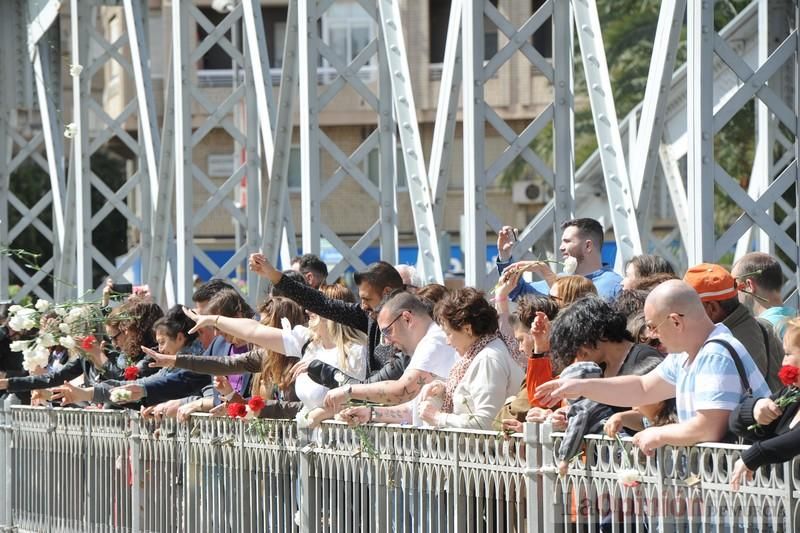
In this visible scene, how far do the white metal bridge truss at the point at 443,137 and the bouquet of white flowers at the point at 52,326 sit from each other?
0.87m

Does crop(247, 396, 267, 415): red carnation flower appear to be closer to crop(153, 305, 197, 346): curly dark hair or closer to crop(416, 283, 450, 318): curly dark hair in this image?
crop(416, 283, 450, 318): curly dark hair

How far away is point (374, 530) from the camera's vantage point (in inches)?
333

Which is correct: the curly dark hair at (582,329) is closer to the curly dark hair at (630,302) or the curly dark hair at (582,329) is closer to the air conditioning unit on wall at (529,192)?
the curly dark hair at (630,302)

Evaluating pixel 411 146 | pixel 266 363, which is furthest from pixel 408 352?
pixel 411 146

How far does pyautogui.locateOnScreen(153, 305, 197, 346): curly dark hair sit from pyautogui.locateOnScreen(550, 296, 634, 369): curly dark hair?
14.2 feet

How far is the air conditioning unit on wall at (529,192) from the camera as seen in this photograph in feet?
161

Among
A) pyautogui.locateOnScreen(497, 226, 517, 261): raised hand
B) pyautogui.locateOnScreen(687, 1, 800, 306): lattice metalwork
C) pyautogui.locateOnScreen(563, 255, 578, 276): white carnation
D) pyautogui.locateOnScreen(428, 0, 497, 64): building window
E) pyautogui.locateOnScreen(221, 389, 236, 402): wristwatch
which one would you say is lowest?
pyautogui.locateOnScreen(221, 389, 236, 402): wristwatch

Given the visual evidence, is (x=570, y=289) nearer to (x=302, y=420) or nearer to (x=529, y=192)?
(x=302, y=420)

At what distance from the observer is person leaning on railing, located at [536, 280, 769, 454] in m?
6.25

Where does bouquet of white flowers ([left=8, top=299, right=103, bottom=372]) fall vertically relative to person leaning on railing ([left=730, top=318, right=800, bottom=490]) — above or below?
above

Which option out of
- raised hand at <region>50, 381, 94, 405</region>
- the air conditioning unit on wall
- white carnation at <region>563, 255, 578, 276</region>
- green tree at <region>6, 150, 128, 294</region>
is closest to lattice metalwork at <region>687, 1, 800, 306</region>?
white carnation at <region>563, 255, 578, 276</region>

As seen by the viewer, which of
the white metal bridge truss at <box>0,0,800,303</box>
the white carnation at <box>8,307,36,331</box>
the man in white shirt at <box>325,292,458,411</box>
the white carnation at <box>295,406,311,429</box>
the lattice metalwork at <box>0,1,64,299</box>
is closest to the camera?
the man in white shirt at <box>325,292,458,411</box>

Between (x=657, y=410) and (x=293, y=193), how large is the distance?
44.7 metres

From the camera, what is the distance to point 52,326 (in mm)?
11031
